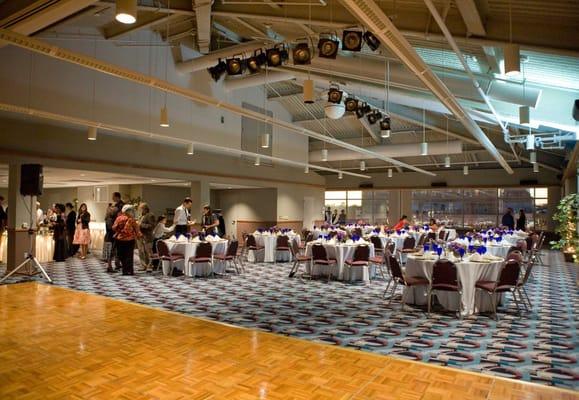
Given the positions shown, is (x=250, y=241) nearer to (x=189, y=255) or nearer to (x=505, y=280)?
(x=189, y=255)

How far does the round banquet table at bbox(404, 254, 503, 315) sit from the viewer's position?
6.02m

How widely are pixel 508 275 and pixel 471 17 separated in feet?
11.0

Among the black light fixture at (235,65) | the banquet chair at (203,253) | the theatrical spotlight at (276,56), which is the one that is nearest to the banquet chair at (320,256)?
the banquet chair at (203,253)

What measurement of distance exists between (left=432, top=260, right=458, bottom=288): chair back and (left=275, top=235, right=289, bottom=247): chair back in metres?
6.30

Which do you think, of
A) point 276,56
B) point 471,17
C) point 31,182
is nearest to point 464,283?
point 471,17

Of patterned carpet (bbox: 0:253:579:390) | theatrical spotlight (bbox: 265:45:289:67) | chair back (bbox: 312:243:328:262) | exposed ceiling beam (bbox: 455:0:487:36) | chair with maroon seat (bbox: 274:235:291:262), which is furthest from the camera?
chair with maroon seat (bbox: 274:235:291:262)

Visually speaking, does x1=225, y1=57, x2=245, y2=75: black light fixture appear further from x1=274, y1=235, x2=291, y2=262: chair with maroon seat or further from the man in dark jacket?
the man in dark jacket

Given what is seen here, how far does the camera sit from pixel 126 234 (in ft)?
29.8

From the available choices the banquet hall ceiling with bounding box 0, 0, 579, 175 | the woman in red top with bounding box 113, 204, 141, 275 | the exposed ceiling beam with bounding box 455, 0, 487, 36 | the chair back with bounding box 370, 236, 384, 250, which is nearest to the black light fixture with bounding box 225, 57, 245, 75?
the banquet hall ceiling with bounding box 0, 0, 579, 175

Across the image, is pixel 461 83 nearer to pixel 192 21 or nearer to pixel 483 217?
pixel 192 21

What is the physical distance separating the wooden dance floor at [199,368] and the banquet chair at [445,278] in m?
2.17

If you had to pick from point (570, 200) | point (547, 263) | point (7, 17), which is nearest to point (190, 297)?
point (7, 17)

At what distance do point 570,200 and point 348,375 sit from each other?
683cm

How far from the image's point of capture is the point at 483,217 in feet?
66.6
